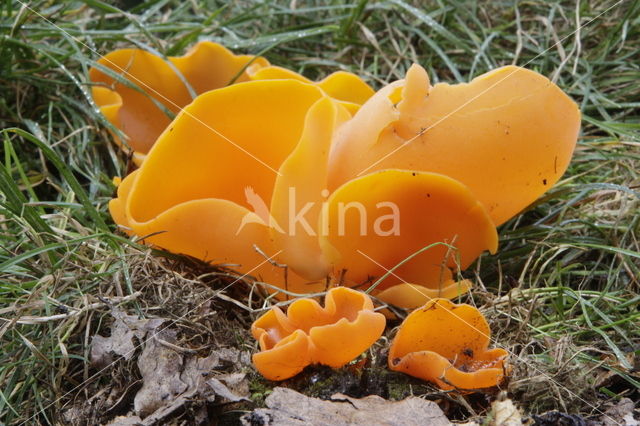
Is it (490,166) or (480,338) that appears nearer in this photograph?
(480,338)

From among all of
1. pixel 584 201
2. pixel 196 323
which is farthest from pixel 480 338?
pixel 584 201

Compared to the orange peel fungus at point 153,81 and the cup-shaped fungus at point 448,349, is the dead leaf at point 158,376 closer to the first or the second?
the cup-shaped fungus at point 448,349

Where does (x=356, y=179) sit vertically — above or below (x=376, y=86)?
above

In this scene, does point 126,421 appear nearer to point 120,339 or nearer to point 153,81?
point 120,339

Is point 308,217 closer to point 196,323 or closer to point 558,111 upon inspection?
point 196,323

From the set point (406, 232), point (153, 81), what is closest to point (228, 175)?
point (406, 232)

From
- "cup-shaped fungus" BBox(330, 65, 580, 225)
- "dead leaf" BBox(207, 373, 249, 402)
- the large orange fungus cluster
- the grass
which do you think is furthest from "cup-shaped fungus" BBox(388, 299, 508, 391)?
"cup-shaped fungus" BBox(330, 65, 580, 225)

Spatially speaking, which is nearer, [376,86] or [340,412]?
[340,412]
